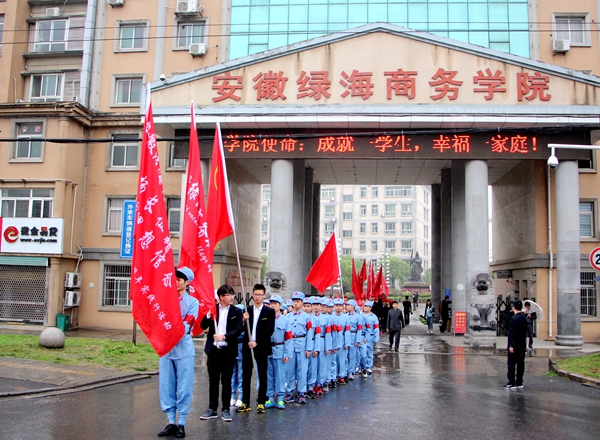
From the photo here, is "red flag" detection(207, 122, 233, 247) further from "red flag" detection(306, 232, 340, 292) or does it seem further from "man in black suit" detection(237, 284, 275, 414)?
"red flag" detection(306, 232, 340, 292)

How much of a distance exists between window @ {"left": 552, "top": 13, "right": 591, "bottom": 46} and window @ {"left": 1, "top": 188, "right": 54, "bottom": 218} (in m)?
22.6

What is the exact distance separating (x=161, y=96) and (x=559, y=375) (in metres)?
16.0

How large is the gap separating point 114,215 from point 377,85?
1266 centimetres

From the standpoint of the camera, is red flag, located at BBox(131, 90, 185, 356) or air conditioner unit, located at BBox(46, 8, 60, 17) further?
air conditioner unit, located at BBox(46, 8, 60, 17)

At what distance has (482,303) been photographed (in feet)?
69.5

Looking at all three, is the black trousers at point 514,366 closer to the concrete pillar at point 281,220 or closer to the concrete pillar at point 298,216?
the concrete pillar at point 281,220

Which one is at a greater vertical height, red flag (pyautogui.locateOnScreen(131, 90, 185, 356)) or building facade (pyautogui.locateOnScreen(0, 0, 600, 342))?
building facade (pyautogui.locateOnScreen(0, 0, 600, 342))

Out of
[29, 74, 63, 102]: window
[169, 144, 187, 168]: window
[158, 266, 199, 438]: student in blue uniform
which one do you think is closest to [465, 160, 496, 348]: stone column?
[169, 144, 187, 168]: window

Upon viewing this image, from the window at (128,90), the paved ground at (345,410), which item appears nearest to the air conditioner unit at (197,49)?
the window at (128,90)

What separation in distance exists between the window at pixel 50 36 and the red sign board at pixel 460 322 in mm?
21230

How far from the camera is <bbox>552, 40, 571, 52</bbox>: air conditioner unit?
2594 centimetres

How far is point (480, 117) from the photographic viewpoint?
20938 mm

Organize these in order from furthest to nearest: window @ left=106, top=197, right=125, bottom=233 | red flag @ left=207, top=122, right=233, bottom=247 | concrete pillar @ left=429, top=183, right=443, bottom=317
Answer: concrete pillar @ left=429, top=183, right=443, bottom=317 → window @ left=106, top=197, right=125, bottom=233 → red flag @ left=207, top=122, right=233, bottom=247

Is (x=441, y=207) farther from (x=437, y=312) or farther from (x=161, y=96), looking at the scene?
(x=161, y=96)
